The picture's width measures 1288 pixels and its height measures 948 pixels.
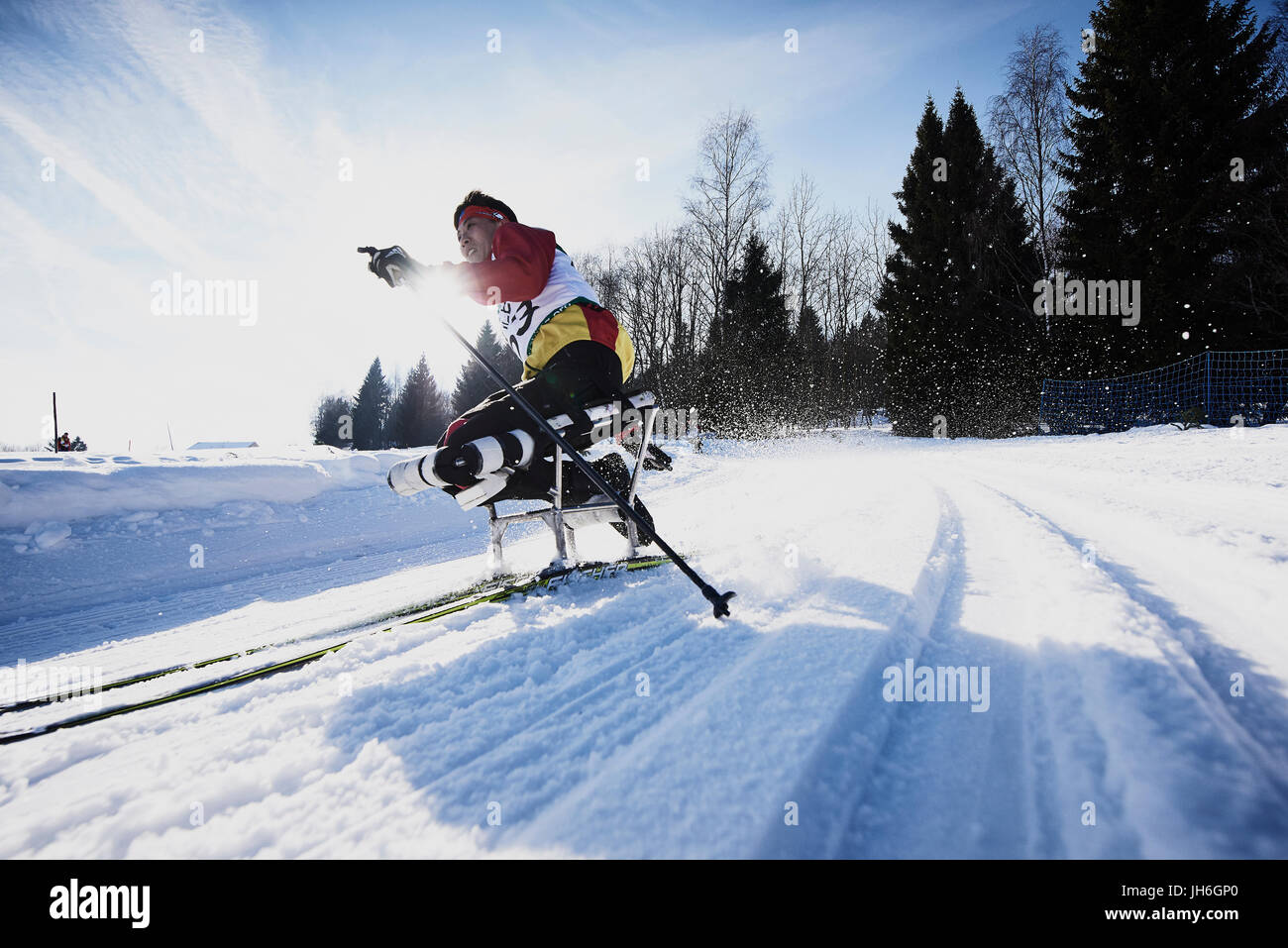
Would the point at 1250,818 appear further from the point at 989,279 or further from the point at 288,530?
the point at 989,279

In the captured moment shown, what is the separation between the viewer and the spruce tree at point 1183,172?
1130cm

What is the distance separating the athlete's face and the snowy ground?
5.47 feet

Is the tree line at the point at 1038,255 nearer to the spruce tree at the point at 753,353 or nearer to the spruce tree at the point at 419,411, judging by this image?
the spruce tree at the point at 753,353

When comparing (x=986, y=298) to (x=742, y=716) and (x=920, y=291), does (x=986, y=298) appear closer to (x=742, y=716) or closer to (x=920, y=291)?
(x=920, y=291)

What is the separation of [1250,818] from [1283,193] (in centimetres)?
1704

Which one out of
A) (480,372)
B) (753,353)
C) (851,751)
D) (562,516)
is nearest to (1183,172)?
(753,353)

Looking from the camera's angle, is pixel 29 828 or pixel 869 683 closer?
pixel 29 828

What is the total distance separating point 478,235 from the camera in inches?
98.8

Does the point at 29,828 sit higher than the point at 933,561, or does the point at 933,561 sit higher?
the point at 933,561

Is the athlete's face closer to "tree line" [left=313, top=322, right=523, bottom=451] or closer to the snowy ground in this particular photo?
the snowy ground

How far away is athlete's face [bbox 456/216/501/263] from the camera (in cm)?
251

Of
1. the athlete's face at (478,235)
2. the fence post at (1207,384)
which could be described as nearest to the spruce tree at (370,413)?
the athlete's face at (478,235)

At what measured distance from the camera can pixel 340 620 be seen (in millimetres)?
2094
